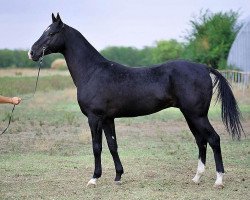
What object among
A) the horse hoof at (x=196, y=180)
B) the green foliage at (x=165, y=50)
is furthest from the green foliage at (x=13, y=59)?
the green foliage at (x=165, y=50)

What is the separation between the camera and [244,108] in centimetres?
2081

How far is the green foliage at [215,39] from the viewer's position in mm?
44091

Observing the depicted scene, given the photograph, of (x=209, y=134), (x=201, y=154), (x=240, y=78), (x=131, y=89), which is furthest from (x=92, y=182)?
(x=240, y=78)

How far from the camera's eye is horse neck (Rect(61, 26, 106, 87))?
8695 millimetres

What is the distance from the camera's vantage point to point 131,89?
8445mm

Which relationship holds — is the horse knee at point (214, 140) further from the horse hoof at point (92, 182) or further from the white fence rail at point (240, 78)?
the white fence rail at point (240, 78)

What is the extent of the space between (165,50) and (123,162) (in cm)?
6753

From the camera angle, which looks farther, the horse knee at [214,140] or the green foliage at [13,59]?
the green foliage at [13,59]

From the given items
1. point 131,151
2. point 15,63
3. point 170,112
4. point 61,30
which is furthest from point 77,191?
point 15,63

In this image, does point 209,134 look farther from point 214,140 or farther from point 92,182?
point 92,182

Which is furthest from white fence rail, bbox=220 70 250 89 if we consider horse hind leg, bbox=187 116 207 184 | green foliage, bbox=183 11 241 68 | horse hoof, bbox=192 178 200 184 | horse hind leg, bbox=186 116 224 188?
horse hind leg, bbox=186 116 224 188

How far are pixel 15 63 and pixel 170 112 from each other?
12.8 meters

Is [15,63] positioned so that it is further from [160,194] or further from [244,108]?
[160,194]

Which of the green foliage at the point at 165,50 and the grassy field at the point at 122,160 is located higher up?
the green foliage at the point at 165,50
